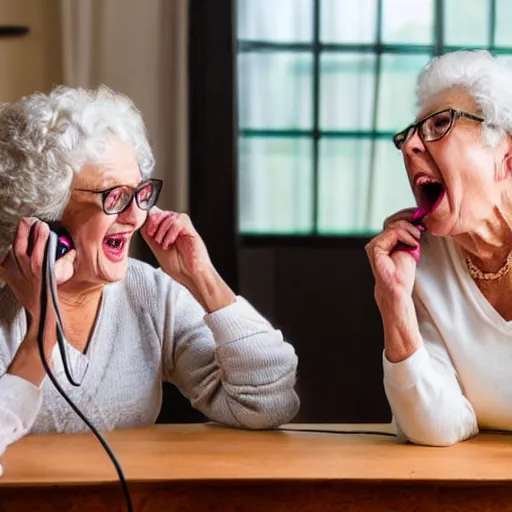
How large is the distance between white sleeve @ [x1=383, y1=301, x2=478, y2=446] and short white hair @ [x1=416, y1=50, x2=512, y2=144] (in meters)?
0.36

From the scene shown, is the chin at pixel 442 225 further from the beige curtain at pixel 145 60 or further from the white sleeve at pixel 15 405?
the beige curtain at pixel 145 60

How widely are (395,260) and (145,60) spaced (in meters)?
1.21

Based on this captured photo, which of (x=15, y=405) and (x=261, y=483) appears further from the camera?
(x=15, y=405)

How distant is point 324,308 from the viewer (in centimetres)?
269

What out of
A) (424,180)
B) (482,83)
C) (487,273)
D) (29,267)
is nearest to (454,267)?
(487,273)

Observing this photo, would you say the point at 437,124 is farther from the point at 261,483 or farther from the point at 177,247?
the point at 261,483

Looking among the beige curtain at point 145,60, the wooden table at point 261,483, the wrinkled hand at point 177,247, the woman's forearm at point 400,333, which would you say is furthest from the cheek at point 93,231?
the beige curtain at point 145,60

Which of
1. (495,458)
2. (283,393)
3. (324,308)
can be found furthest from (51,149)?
(324,308)

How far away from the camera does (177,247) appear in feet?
5.14

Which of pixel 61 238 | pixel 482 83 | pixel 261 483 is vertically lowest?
pixel 261 483

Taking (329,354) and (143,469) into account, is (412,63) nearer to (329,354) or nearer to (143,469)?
(329,354)

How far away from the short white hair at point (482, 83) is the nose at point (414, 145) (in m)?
0.08

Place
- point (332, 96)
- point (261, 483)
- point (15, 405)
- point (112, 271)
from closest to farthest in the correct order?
point (261, 483)
point (15, 405)
point (112, 271)
point (332, 96)

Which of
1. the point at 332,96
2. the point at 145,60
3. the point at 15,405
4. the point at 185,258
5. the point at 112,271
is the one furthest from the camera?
the point at 332,96
